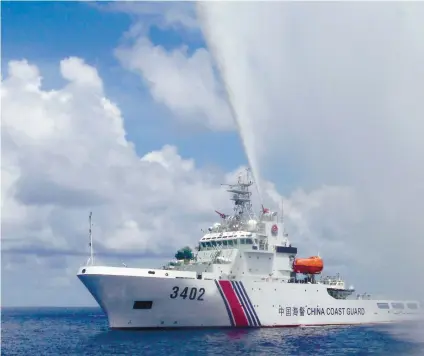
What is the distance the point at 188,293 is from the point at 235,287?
15.9ft

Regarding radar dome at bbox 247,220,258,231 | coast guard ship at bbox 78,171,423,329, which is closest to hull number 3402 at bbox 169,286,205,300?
coast guard ship at bbox 78,171,423,329

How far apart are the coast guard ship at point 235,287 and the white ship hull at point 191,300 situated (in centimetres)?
8

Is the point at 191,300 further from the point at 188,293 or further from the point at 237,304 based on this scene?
the point at 237,304

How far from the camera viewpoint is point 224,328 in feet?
167

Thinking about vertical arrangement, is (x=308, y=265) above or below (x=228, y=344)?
above

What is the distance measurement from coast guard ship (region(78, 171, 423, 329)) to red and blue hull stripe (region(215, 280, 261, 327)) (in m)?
0.09

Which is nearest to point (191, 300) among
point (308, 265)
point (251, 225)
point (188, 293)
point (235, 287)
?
point (188, 293)

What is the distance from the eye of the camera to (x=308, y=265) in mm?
58438

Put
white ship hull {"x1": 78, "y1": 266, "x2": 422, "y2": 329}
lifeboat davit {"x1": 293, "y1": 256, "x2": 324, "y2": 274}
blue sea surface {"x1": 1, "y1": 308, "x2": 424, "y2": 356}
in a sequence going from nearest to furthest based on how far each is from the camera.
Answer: blue sea surface {"x1": 1, "y1": 308, "x2": 424, "y2": 356}, white ship hull {"x1": 78, "y1": 266, "x2": 422, "y2": 329}, lifeboat davit {"x1": 293, "y1": 256, "x2": 324, "y2": 274}

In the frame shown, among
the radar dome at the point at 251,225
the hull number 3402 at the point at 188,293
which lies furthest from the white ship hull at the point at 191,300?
the radar dome at the point at 251,225

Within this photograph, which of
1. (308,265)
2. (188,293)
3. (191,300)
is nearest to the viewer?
(188,293)

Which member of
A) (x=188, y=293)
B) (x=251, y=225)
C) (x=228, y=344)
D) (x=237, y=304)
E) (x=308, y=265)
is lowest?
(x=228, y=344)

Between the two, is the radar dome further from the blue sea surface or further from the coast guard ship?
the blue sea surface

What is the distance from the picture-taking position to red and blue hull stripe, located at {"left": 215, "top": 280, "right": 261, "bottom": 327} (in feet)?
164
